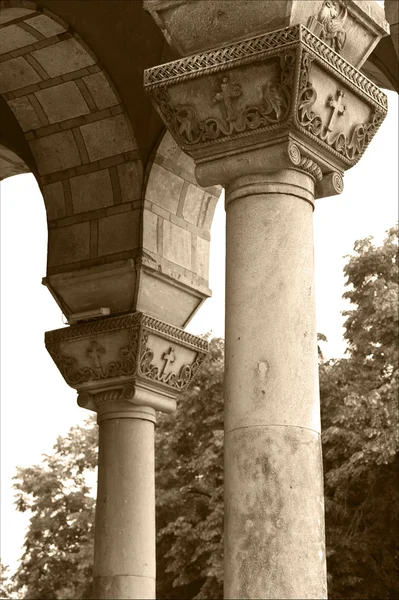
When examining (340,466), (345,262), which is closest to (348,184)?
(345,262)

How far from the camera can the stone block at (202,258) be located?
39.2 ft

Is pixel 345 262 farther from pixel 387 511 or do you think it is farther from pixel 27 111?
pixel 27 111

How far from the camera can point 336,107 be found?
7.51 metres

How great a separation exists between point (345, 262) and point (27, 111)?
54.6ft

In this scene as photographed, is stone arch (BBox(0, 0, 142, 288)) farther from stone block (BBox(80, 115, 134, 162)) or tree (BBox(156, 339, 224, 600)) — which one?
tree (BBox(156, 339, 224, 600))

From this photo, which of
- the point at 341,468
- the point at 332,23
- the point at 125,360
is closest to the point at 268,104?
the point at 332,23

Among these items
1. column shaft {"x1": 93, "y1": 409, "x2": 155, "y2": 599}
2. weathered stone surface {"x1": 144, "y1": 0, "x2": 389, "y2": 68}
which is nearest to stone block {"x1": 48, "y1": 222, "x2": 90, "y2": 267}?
column shaft {"x1": 93, "y1": 409, "x2": 155, "y2": 599}

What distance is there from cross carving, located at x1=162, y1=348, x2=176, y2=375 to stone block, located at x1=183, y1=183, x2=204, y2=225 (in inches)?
48.6

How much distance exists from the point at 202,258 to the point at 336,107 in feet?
15.1

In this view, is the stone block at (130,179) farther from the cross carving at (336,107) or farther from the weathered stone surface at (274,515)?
the weathered stone surface at (274,515)

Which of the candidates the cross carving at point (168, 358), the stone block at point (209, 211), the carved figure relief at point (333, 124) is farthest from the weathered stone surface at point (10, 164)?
the carved figure relief at point (333, 124)

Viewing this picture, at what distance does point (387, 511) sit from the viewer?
25172 millimetres

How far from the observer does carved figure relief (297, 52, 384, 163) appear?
723 cm

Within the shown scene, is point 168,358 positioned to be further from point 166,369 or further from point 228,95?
point 228,95
